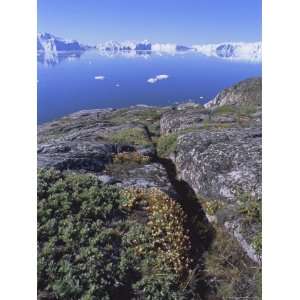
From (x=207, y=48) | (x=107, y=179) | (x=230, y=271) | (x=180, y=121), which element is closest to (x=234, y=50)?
(x=207, y=48)

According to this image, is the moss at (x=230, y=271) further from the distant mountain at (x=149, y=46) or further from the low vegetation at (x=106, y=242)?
the distant mountain at (x=149, y=46)

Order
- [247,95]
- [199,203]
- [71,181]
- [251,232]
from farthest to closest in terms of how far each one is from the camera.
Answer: [247,95], [199,203], [71,181], [251,232]

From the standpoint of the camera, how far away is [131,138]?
43.9ft

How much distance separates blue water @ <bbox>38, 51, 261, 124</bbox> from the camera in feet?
31.6

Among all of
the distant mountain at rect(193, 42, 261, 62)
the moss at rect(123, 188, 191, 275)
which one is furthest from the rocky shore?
the distant mountain at rect(193, 42, 261, 62)

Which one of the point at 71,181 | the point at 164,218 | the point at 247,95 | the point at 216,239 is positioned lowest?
the point at 216,239

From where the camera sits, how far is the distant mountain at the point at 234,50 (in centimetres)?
755

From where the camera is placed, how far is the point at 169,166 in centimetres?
1118

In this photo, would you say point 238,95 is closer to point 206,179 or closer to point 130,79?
point 130,79

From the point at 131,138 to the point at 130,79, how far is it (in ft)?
6.96
